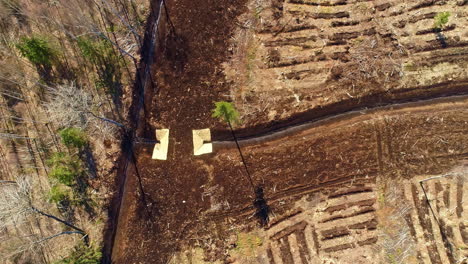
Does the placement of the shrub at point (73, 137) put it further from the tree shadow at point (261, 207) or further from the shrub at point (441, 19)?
the shrub at point (441, 19)

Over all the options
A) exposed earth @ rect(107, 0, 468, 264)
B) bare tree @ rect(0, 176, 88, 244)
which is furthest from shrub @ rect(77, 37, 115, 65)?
bare tree @ rect(0, 176, 88, 244)

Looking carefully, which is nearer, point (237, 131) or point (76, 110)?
point (76, 110)

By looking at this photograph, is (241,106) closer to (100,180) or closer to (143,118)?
(143,118)

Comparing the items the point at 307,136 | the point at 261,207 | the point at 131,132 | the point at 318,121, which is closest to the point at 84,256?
the point at 131,132

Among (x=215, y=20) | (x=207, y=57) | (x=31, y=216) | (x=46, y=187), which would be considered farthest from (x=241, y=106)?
(x=31, y=216)

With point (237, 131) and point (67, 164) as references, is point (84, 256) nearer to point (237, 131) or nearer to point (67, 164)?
point (67, 164)

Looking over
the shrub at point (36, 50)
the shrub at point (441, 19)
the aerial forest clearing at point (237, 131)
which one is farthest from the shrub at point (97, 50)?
the shrub at point (441, 19)

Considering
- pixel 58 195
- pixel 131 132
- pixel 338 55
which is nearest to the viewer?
pixel 58 195
